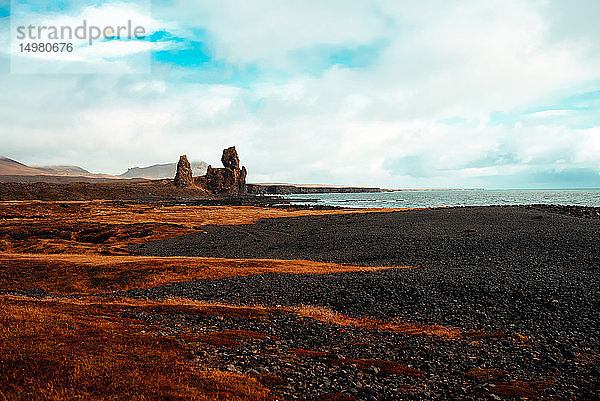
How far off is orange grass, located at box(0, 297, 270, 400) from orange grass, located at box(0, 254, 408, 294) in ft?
52.3

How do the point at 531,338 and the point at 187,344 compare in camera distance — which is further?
the point at 531,338

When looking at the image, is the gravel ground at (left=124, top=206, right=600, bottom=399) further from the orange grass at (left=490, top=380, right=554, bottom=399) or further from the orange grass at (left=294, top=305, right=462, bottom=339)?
the orange grass at (left=294, top=305, right=462, bottom=339)

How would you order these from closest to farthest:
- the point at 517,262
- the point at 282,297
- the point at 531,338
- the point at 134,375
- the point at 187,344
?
the point at 134,375, the point at 187,344, the point at 531,338, the point at 282,297, the point at 517,262

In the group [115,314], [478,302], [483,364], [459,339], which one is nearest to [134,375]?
[115,314]

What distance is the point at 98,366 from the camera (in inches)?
444

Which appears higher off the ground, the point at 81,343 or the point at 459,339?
the point at 81,343

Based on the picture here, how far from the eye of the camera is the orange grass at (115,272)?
30.6 m

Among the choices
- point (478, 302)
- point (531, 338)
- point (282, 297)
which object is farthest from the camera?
point (282, 297)

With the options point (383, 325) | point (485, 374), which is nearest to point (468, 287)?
point (383, 325)

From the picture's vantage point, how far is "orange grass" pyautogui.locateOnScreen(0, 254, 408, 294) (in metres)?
30.6

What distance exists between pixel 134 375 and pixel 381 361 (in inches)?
374

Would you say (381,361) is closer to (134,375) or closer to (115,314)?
(134,375)

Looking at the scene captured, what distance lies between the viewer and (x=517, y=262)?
116ft

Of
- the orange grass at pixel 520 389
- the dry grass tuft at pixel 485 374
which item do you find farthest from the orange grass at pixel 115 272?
the orange grass at pixel 520 389
